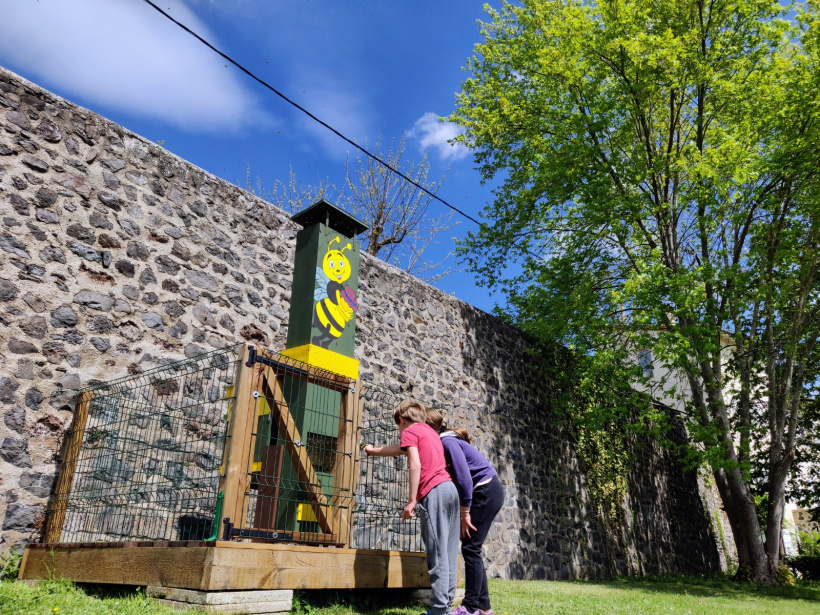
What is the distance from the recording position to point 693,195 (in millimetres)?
9680

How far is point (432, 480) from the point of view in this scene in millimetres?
3789

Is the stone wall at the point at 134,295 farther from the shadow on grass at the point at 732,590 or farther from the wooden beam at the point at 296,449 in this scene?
the wooden beam at the point at 296,449

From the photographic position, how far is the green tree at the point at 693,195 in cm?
974

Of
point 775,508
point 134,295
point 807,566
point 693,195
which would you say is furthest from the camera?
point 807,566

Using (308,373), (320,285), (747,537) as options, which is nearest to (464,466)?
(308,373)

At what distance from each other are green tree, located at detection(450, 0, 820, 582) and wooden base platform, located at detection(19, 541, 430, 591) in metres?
6.46

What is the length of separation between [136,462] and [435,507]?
2.70m

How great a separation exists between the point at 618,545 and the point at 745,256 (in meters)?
5.52

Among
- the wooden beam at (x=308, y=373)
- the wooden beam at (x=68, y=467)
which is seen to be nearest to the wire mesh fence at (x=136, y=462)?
the wooden beam at (x=68, y=467)

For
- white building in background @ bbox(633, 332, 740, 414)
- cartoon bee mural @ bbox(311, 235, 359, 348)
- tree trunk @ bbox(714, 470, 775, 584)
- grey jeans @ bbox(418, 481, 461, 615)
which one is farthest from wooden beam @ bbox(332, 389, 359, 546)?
tree trunk @ bbox(714, 470, 775, 584)

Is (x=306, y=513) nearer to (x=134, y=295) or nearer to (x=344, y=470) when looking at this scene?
(x=344, y=470)

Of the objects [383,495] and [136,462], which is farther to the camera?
[383,495]

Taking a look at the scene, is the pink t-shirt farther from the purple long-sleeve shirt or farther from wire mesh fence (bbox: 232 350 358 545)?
wire mesh fence (bbox: 232 350 358 545)

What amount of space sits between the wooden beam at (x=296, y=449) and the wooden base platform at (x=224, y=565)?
27cm
